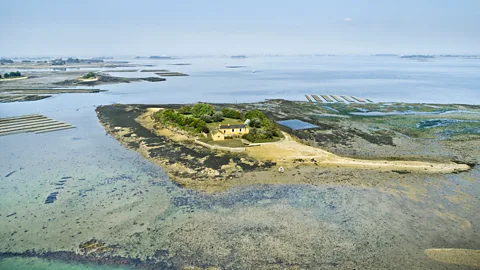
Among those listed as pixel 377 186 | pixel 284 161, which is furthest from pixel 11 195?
pixel 377 186

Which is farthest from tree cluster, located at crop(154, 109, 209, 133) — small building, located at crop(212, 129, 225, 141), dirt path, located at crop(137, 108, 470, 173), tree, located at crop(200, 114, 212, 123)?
dirt path, located at crop(137, 108, 470, 173)

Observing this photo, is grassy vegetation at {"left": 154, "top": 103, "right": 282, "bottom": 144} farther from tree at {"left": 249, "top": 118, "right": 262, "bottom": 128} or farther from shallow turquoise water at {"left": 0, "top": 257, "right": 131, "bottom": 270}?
shallow turquoise water at {"left": 0, "top": 257, "right": 131, "bottom": 270}

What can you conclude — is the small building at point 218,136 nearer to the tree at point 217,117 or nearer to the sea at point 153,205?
the tree at point 217,117

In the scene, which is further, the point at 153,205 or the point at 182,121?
the point at 182,121

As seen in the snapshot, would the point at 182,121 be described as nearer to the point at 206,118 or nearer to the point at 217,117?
the point at 206,118

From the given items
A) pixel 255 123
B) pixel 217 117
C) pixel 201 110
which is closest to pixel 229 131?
pixel 255 123
